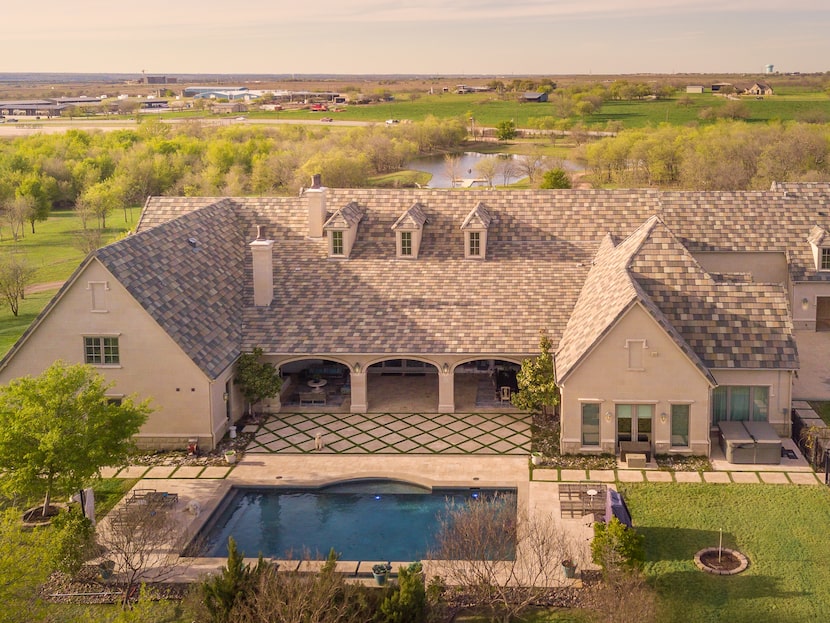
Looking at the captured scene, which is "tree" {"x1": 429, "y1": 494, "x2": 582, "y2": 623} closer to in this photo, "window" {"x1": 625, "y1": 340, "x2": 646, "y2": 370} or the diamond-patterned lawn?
the diamond-patterned lawn

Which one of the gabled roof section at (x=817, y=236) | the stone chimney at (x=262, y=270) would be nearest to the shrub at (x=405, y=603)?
the stone chimney at (x=262, y=270)

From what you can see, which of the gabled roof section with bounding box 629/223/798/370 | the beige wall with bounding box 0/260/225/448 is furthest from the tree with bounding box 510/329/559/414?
the beige wall with bounding box 0/260/225/448

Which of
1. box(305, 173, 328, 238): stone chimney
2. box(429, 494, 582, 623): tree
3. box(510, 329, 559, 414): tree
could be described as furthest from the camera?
box(305, 173, 328, 238): stone chimney

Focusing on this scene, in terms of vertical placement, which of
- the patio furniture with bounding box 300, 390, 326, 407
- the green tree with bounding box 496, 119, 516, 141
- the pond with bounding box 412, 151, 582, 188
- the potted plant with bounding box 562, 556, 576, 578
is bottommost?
the potted plant with bounding box 562, 556, 576, 578

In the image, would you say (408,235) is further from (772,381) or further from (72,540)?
(72,540)

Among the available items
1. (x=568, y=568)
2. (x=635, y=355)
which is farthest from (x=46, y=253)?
(x=568, y=568)

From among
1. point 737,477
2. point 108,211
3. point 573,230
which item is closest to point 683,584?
point 737,477
